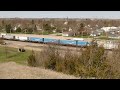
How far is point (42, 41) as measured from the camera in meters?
44.0

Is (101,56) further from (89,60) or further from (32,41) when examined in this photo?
(32,41)
